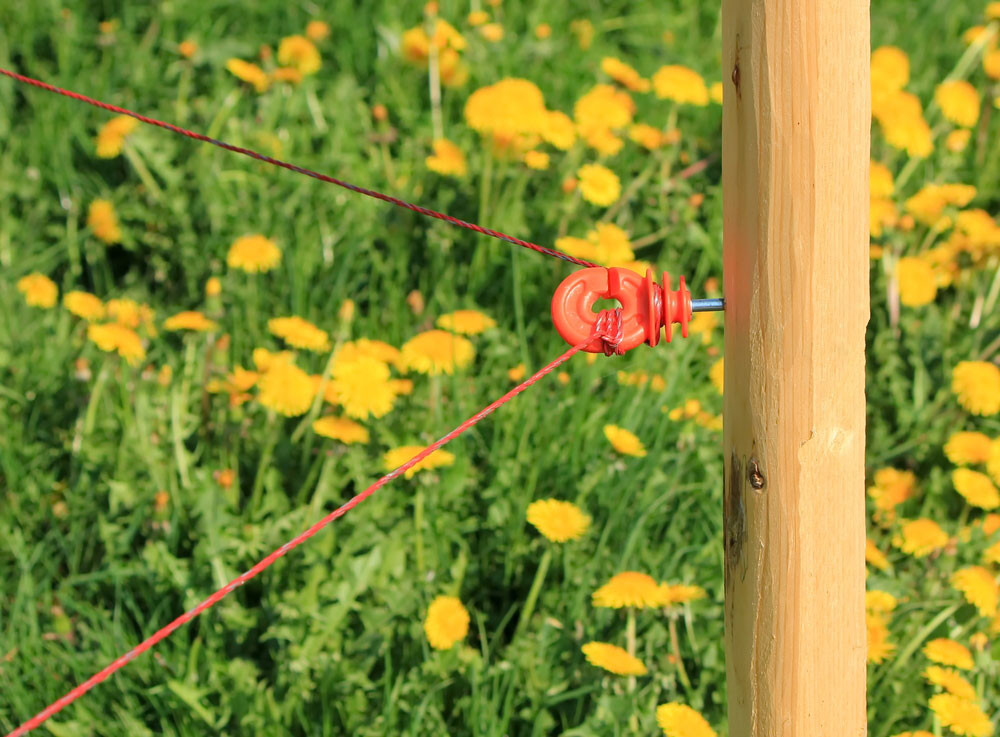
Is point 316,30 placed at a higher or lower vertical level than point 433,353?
higher

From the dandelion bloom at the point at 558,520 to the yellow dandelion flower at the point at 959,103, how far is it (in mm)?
1676

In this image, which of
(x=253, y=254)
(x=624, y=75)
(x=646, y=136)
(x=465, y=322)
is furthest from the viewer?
(x=624, y=75)

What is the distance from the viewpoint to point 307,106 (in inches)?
116

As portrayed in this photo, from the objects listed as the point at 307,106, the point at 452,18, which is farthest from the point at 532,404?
the point at 452,18

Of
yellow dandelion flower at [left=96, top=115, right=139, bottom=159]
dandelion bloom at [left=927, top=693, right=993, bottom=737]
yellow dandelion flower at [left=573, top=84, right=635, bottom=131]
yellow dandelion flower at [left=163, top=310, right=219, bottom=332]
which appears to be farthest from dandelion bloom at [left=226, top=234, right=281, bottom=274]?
dandelion bloom at [left=927, top=693, right=993, bottom=737]

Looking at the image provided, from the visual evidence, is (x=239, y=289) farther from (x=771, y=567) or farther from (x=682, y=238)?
(x=771, y=567)

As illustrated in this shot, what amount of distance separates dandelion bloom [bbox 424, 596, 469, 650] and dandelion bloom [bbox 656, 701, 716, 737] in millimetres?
334

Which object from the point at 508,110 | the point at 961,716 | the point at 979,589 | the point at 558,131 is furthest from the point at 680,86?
the point at 961,716

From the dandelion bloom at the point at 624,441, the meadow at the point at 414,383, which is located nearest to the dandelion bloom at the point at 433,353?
the meadow at the point at 414,383

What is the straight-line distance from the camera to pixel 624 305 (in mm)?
1285

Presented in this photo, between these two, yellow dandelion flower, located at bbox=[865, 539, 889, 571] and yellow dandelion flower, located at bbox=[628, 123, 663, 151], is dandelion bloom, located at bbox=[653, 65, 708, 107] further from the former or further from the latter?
yellow dandelion flower, located at bbox=[865, 539, 889, 571]

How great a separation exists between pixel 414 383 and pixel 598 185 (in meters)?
0.65

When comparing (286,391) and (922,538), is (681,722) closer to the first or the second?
(922,538)

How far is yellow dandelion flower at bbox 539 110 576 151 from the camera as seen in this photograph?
253cm
